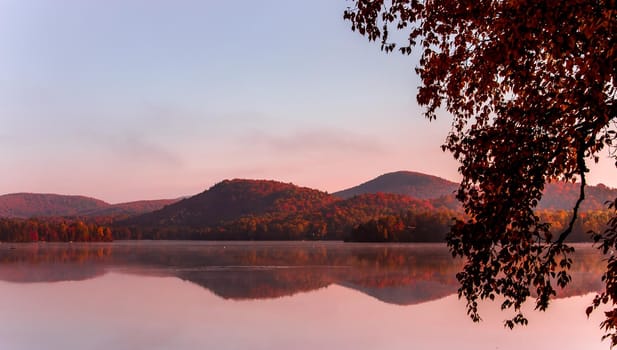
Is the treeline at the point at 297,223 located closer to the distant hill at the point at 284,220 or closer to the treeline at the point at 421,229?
the distant hill at the point at 284,220

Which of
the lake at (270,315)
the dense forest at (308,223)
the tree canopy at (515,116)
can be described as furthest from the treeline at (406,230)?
the tree canopy at (515,116)

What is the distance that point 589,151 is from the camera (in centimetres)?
762

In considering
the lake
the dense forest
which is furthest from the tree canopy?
the dense forest

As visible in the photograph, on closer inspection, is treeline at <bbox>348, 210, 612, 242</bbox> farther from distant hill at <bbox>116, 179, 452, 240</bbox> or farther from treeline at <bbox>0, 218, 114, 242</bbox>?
→ treeline at <bbox>0, 218, 114, 242</bbox>

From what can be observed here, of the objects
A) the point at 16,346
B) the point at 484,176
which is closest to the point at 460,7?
the point at 484,176

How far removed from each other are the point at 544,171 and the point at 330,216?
505ft

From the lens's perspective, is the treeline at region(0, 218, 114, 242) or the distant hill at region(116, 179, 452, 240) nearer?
the treeline at region(0, 218, 114, 242)

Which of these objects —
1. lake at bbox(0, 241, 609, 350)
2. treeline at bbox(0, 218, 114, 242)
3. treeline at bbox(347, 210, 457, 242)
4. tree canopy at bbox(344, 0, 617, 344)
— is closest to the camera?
tree canopy at bbox(344, 0, 617, 344)

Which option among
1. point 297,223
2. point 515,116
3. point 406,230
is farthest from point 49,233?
point 515,116

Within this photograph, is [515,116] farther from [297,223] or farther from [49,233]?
[297,223]

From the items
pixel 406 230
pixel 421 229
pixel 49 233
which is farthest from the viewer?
pixel 49 233

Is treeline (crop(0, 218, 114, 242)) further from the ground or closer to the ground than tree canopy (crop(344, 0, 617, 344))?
further from the ground

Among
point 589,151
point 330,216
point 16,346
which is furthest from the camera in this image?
point 330,216

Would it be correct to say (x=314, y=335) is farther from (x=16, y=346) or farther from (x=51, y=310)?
(x=51, y=310)
